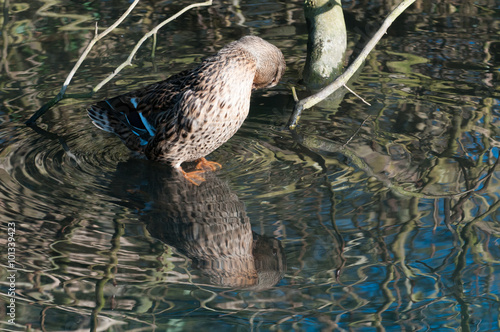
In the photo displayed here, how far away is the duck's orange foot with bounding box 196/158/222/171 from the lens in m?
5.12

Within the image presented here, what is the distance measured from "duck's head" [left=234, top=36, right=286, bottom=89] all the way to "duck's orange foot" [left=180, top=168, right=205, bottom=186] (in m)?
0.81

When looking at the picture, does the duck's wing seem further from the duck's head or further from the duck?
the duck's head

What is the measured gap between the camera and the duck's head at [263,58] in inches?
192

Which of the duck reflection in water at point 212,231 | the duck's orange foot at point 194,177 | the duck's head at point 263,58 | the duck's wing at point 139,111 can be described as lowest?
the duck's orange foot at point 194,177

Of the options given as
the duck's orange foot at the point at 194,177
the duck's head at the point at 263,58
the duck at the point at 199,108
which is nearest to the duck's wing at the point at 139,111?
the duck at the point at 199,108

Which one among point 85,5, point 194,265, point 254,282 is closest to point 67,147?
point 194,265

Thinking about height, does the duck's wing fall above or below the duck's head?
below

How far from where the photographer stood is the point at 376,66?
6.63 metres

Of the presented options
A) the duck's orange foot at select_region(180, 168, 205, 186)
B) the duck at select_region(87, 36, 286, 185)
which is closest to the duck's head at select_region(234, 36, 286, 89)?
the duck at select_region(87, 36, 286, 185)

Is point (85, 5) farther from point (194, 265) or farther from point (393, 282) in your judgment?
point (393, 282)

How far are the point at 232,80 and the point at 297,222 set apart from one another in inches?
47.6

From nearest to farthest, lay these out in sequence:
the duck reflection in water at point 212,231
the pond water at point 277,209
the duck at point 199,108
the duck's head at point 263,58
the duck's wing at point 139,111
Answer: the pond water at point 277,209 → the duck reflection in water at point 212,231 → the duck at point 199,108 → the duck's head at point 263,58 → the duck's wing at point 139,111

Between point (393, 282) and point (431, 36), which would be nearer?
point (393, 282)

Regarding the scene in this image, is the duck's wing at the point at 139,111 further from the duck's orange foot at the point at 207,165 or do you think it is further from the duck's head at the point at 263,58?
the duck's head at the point at 263,58
